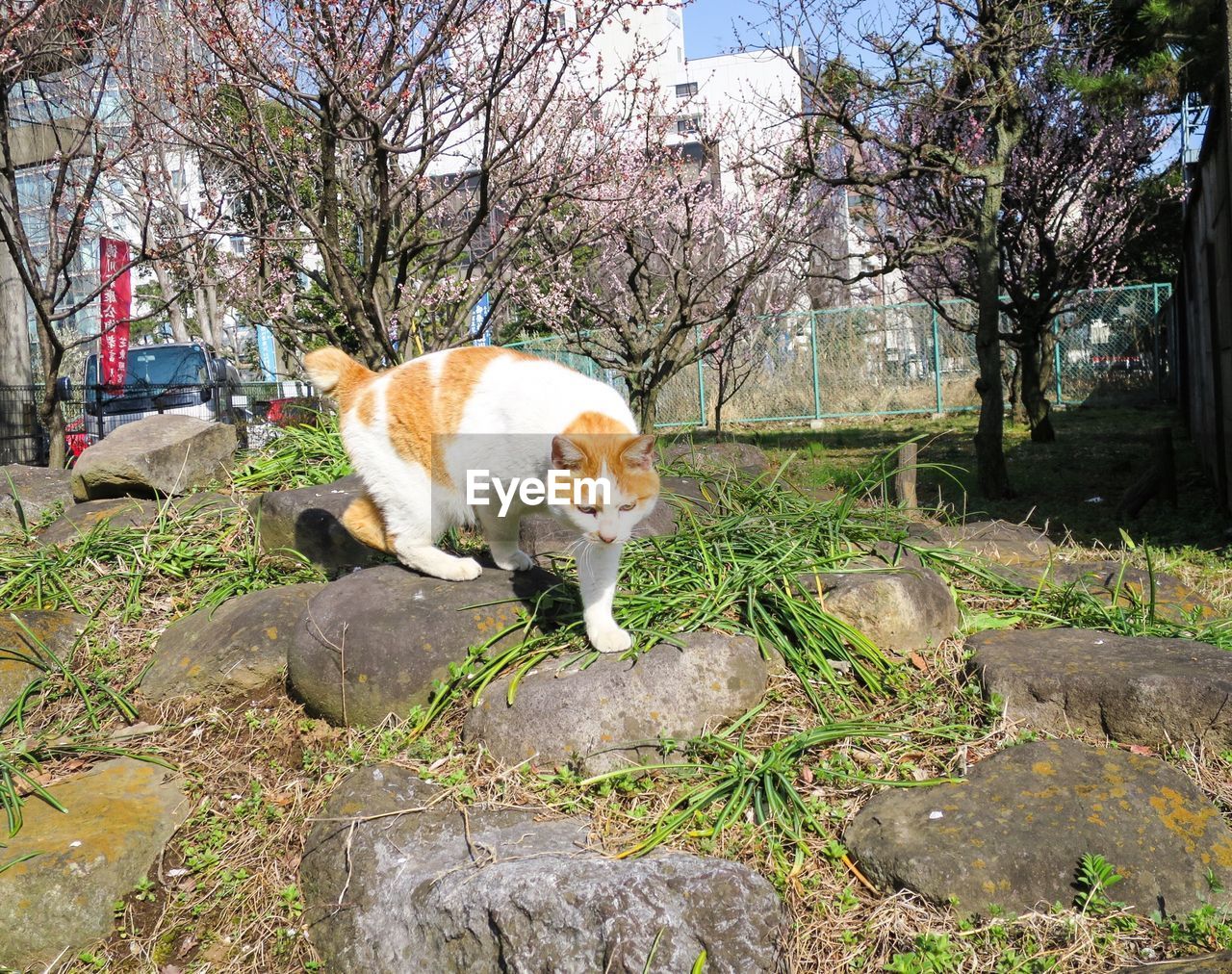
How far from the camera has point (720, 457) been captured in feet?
19.0

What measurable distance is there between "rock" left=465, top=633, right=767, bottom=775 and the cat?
0.53 ft

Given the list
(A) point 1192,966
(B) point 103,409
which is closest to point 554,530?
(A) point 1192,966

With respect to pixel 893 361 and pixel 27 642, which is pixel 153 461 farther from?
pixel 893 361

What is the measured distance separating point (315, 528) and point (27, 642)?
4.45 ft

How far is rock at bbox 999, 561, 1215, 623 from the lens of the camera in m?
4.03

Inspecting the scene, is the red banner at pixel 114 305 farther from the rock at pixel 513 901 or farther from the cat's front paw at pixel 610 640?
the rock at pixel 513 901

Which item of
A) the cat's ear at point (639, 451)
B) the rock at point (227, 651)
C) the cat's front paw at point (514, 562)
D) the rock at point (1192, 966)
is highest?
the cat's ear at point (639, 451)

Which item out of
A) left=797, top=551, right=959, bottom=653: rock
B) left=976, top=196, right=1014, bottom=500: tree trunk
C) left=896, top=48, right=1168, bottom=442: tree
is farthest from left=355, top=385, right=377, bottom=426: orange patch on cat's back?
left=896, top=48, right=1168, bottom=442: tree

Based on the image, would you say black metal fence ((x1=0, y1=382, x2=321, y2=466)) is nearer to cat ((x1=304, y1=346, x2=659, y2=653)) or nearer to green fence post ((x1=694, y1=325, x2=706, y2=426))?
cat ((x1=304, y1=346, x2=659, y2=653))

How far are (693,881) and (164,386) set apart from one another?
10574 mm

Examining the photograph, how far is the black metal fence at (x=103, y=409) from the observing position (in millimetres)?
9961

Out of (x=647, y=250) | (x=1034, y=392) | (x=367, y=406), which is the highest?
(x=647, y=250)

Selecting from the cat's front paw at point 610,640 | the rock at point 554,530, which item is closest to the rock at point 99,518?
the rock at point 554,530

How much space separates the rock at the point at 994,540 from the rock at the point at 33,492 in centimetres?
503
